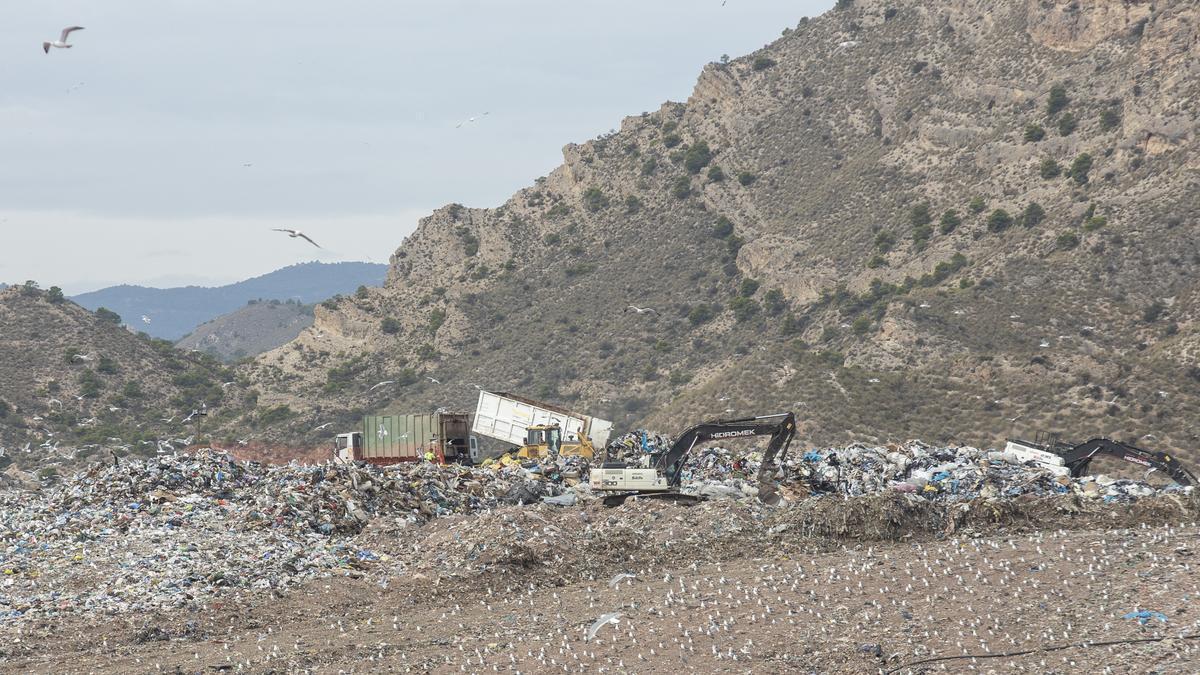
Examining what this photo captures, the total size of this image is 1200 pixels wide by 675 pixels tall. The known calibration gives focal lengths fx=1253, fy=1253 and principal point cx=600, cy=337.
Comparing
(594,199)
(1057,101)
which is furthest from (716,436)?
(594,199)

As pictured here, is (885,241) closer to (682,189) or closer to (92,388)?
(682,189)

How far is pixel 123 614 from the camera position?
1692 cm

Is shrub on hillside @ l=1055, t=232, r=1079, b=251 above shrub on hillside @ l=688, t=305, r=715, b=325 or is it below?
Result: above

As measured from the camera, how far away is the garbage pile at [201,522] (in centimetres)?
1836

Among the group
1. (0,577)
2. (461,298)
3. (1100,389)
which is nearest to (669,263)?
(461,298)

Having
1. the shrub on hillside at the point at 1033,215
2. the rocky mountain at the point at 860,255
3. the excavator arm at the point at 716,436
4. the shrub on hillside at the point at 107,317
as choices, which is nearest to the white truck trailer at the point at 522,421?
the rocky mountain at the point at 860,255

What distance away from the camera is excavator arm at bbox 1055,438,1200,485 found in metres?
25.6

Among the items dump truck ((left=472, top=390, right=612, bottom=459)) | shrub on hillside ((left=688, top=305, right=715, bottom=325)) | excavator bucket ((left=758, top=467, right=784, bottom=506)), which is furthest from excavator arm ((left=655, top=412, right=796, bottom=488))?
shrub on hillside ((left=688, top=305, right=715, bottom=325))

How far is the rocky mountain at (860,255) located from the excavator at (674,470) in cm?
1867

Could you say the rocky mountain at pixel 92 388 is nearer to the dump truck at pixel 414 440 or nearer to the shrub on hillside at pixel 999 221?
the dump truck at pixel 414 440

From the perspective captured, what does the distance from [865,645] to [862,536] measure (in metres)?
5.65

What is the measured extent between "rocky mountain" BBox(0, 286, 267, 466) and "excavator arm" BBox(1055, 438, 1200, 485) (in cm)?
4198

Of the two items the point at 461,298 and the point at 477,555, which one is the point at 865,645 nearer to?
the point at 477,555

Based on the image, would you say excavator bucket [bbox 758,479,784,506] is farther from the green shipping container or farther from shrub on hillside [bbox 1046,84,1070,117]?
shrub on hillside [bbox 1046,84,1070,117]
